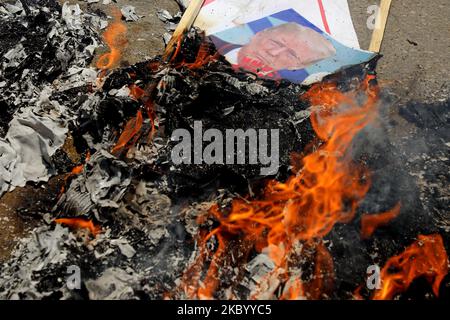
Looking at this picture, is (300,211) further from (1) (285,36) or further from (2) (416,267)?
(1) (285,36)

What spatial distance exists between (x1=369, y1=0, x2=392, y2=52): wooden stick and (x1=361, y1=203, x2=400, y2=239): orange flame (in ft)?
12.9

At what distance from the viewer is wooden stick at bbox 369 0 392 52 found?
25.0ft

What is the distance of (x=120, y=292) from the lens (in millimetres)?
4109

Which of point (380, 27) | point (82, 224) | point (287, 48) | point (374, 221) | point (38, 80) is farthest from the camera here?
point (380, 27)

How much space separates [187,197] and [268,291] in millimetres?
1535

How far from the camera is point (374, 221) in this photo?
15.9ft

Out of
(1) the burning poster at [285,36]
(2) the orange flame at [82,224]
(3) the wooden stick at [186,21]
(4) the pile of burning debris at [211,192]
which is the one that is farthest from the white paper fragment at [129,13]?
(2) the orange flame at [82,224]

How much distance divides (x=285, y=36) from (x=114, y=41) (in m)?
3.41

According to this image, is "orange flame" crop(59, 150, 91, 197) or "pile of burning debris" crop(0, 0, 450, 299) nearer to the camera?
"pile of burning debris" crop(0, 0, 450, 299)

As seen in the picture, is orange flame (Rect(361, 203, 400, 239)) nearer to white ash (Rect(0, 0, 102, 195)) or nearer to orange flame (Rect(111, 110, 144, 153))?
orange flame (Rect(111, 110, 144, 153))

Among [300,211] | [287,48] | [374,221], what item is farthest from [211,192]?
[287,48]

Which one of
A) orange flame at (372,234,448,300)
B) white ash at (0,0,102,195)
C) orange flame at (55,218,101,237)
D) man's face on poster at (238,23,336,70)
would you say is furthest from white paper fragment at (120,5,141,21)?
orange flame at (372,234,448,300)

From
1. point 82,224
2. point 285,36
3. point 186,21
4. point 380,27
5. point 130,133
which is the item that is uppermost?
point 186,21

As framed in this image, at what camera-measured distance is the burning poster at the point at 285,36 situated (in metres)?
7.10
